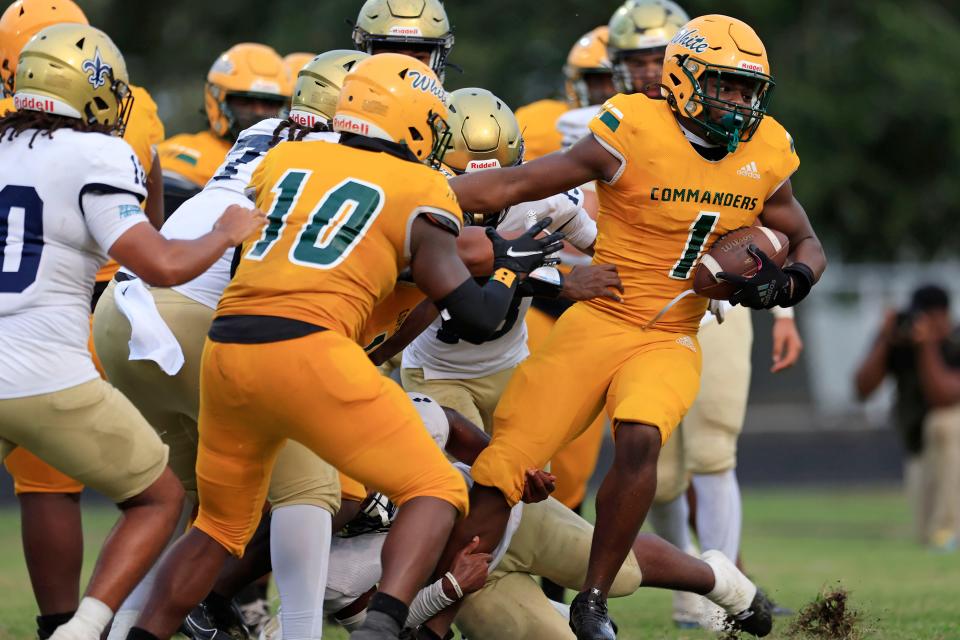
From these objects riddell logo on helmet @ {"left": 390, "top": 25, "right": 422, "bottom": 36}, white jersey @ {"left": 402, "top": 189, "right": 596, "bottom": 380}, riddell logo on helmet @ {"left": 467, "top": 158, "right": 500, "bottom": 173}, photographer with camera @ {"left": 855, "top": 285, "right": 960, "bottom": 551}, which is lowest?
photographer with camera @ {"left": 855, "top": 285, "right": 960, "bottom": 551}

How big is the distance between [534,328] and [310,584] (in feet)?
7.71

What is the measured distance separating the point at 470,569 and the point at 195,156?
125 inches

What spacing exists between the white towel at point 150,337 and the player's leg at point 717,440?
2.66 meters

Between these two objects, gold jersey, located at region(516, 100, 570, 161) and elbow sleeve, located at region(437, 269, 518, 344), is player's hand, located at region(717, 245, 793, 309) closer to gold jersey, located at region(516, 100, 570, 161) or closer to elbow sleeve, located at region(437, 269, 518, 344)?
elbow sleeve, located at region(437, 269, 518, 344)

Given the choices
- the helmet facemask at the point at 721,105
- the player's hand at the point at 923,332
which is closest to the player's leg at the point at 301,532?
the helmet facemask at the point at 721,105

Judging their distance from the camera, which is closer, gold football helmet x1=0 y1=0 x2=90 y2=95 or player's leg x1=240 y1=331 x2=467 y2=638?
player's leg x1=240 y1=331 x2=467 y2=638

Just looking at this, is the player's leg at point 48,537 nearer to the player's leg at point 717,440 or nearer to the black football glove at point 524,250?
the black football glove at point 524,250

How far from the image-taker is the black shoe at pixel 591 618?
17.1ft

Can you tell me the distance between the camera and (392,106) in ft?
16.2

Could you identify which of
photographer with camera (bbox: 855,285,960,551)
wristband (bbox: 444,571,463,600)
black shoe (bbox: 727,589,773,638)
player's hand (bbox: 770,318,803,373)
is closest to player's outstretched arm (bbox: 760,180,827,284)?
player's hand (bbox: 770,318,803,373)

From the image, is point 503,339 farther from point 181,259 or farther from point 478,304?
point 181,259

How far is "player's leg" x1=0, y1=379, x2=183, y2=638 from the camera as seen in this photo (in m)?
4.74

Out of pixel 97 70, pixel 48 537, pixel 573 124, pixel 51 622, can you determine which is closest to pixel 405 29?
pixel 573 124

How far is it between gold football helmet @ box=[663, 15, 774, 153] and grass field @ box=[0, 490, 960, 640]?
176 cm
